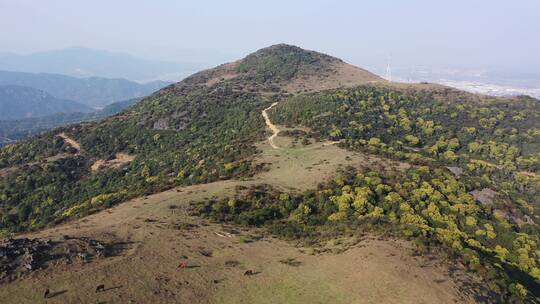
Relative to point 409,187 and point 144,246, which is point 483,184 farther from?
point 144,246

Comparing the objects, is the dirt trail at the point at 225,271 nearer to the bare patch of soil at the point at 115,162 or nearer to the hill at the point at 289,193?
the hill at the point at 289,193

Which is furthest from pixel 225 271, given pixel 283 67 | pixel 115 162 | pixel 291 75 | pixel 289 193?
pixel 283 67

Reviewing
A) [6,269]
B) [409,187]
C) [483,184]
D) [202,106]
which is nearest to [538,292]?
[409,187]

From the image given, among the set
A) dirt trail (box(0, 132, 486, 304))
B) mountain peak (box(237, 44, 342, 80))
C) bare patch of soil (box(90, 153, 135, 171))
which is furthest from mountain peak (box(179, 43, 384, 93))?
dirt trail (box(0, 132, 486, 304))

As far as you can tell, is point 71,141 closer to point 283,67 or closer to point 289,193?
point 289,193

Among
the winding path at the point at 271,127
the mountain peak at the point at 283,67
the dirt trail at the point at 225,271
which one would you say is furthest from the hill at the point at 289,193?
the mountain peak at the point at 283,67

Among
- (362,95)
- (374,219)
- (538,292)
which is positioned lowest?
(538,292)

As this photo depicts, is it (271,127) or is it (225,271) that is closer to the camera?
(225,271)

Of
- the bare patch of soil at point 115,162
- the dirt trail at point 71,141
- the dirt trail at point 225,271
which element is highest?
the dirt trail at point 225,271

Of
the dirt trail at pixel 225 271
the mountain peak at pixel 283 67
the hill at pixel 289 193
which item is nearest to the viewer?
the dirt trail at pixel 225 271
